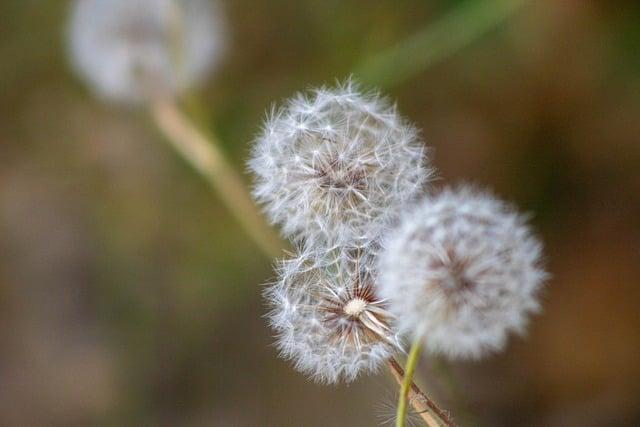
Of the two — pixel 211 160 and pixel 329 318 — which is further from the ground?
pixel 211 160

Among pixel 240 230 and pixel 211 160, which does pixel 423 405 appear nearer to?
pixel 211 160

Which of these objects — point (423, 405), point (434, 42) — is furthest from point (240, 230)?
point (423, 405)

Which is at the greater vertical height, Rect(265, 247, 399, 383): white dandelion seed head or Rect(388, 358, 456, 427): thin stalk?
Rect(265, 247, 399, 383): white dandelion seed head

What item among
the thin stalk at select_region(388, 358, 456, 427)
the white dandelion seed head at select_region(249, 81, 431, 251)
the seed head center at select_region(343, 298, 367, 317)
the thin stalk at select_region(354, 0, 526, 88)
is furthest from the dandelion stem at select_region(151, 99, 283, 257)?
the thin stalk at select_region(388, 358, 456, 427)

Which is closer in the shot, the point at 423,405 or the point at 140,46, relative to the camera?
the point at 423,405

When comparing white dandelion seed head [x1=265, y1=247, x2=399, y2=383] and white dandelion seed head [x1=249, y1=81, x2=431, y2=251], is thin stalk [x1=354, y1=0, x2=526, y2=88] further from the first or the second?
white dandelion seed head [x1=265, y1=247, x2=399, y2=383]
